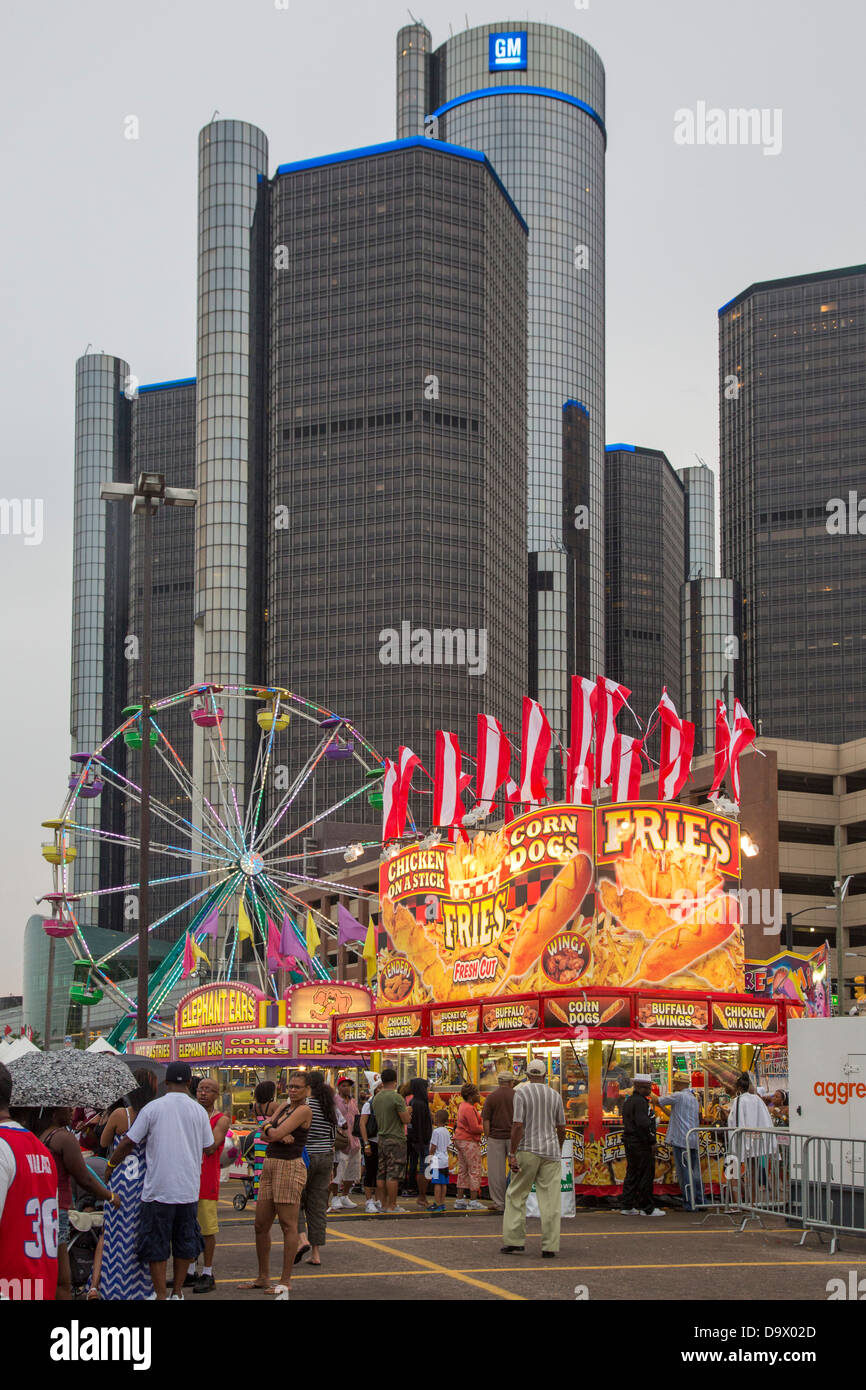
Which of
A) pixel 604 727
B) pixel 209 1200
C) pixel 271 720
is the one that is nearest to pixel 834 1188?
pixel 209 1200

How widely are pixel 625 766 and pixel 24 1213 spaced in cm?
2042

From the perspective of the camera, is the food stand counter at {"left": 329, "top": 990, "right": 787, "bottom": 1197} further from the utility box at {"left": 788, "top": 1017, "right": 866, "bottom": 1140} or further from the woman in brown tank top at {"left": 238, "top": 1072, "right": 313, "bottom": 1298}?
the woman in brown tank top at {"left": 238, "top": 1072, "right": 313, "bottom": 1298}

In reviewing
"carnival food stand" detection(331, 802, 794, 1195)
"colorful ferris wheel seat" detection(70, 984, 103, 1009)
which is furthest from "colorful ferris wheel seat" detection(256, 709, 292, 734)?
"carnival food stand" detection(331, 802, 794, 1195)

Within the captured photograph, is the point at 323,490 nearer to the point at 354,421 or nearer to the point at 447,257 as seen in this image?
the point at 354,421

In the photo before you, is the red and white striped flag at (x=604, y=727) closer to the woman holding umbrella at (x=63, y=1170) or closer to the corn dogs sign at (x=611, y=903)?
the corn dogs sign at (x=611, y=903)

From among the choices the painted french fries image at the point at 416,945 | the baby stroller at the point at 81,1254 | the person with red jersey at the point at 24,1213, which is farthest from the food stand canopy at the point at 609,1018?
the person with red jersey at the point at 24,1213

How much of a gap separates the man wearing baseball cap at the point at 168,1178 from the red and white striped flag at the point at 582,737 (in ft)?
51.6

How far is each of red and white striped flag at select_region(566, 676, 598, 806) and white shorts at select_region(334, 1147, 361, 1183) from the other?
7431 millimetres

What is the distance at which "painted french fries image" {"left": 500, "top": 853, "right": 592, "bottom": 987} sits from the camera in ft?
77.6

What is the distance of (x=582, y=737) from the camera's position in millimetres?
26938

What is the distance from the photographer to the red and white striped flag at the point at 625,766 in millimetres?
27141

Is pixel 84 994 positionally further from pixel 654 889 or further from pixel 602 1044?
pixel 654 889

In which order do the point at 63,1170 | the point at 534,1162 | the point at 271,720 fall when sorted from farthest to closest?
the point at 271,720 → the point at 534,1162 → the point at 63,1170

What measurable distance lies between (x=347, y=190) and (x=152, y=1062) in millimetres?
151357
